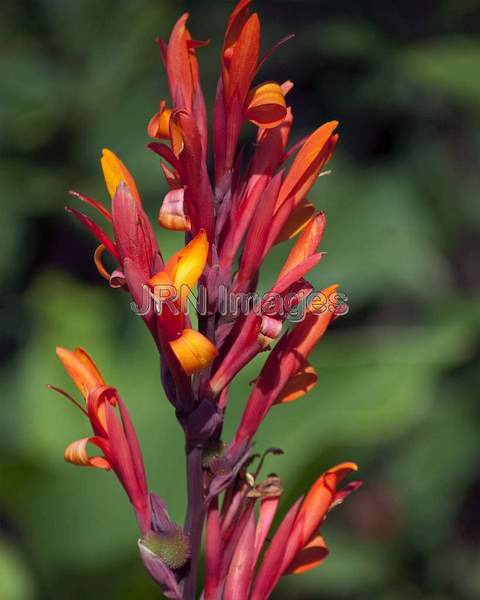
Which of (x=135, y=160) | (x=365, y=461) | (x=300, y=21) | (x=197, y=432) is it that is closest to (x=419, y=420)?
(x=365, y=461)

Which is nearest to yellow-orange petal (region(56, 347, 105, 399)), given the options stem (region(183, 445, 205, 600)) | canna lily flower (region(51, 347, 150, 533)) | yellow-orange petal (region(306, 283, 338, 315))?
canna lily flower (region(51, 347, 150, 533))

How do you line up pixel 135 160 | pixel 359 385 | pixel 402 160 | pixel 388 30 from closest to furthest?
pixel 359 385 → pixel 135 160 → pixel 402 160 → pixel 388 30

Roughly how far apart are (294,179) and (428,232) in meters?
2.25

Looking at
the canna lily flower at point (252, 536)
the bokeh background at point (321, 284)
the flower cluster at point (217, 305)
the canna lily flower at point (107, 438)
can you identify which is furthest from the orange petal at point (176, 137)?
the bokeh background at point (321, 284)

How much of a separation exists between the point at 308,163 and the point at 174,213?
0.14 metres

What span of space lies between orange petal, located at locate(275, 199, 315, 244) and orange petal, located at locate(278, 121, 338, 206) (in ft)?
0.07

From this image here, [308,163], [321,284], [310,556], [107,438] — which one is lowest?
[321,284]

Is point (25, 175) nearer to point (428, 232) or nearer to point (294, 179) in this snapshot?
point (428, 232)

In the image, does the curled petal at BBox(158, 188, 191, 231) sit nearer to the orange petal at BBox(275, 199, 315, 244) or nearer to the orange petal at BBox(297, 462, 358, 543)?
the orange petal at BBox(275, 199, 315, 244)

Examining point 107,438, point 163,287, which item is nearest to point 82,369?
point 107,438

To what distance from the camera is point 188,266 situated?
0.80 meters

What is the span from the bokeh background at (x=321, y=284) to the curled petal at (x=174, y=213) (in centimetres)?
107

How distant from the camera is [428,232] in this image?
309 cm

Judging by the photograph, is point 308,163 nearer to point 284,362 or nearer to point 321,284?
point 284,362
